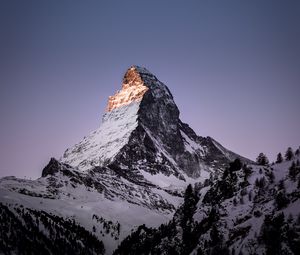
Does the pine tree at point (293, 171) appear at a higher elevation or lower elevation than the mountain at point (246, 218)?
higher

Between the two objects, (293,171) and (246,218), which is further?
(293,171)

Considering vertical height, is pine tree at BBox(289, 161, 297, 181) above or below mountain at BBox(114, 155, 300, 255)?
above

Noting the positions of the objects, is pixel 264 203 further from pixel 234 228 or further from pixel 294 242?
pixel 294 242

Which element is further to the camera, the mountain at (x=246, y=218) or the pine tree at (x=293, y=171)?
the pine tree at (x=293, y=171)

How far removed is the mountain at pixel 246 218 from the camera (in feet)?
454

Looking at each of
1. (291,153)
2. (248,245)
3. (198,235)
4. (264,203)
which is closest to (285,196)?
(264,203)

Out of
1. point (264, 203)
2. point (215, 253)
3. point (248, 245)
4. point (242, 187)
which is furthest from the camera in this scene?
point (242, 187)

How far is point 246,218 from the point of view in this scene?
16062cm

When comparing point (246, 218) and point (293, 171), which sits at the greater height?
point (293, 171)

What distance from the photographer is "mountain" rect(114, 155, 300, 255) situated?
138 meters

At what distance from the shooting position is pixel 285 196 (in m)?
154

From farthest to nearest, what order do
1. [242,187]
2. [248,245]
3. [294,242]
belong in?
[242,187], [248,245], [294,242]

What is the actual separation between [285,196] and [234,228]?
63.8 feet

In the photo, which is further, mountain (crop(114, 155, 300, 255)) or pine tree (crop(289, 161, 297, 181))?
pine tree (crop(289, 161, 297, 181))
